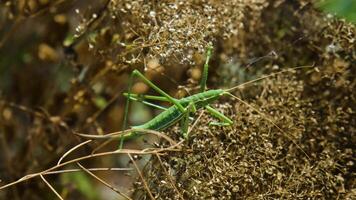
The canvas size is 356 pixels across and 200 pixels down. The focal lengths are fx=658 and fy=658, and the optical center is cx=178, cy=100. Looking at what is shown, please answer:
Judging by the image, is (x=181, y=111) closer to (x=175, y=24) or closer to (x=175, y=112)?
(x=175, y=112)

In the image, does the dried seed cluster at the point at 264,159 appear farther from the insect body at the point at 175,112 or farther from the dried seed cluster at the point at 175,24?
the dried seed cluster at the point at 175,24

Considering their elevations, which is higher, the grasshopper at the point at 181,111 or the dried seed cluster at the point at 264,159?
the grasshopper at the point at 181,111

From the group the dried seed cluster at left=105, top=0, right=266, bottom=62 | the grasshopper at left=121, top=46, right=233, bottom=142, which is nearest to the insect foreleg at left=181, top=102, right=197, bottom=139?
the grasshopper at left=121, top=46, right=233, bottom=142

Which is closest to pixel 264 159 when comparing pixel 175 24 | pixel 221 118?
pixel 221 118

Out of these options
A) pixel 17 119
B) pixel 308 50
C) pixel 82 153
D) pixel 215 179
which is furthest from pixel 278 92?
pixel 17 119

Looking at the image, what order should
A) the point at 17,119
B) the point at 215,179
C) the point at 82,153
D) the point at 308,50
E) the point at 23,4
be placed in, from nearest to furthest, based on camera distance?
the point at 215,179
the point at 308,50
the point at 23,4
the point at 82,153
the point at 17,119

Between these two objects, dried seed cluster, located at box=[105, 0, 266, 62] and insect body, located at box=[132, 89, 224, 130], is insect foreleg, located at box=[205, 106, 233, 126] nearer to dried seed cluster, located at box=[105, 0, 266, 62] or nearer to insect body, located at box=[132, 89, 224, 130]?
insect body, located at box=[132, 89, 224, 130]

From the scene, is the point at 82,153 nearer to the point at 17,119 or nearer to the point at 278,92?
the point at 17,119

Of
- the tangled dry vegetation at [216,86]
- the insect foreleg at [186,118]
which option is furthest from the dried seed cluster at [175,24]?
the insect foreleg at [186,118]

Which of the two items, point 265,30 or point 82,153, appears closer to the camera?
point 265,30
